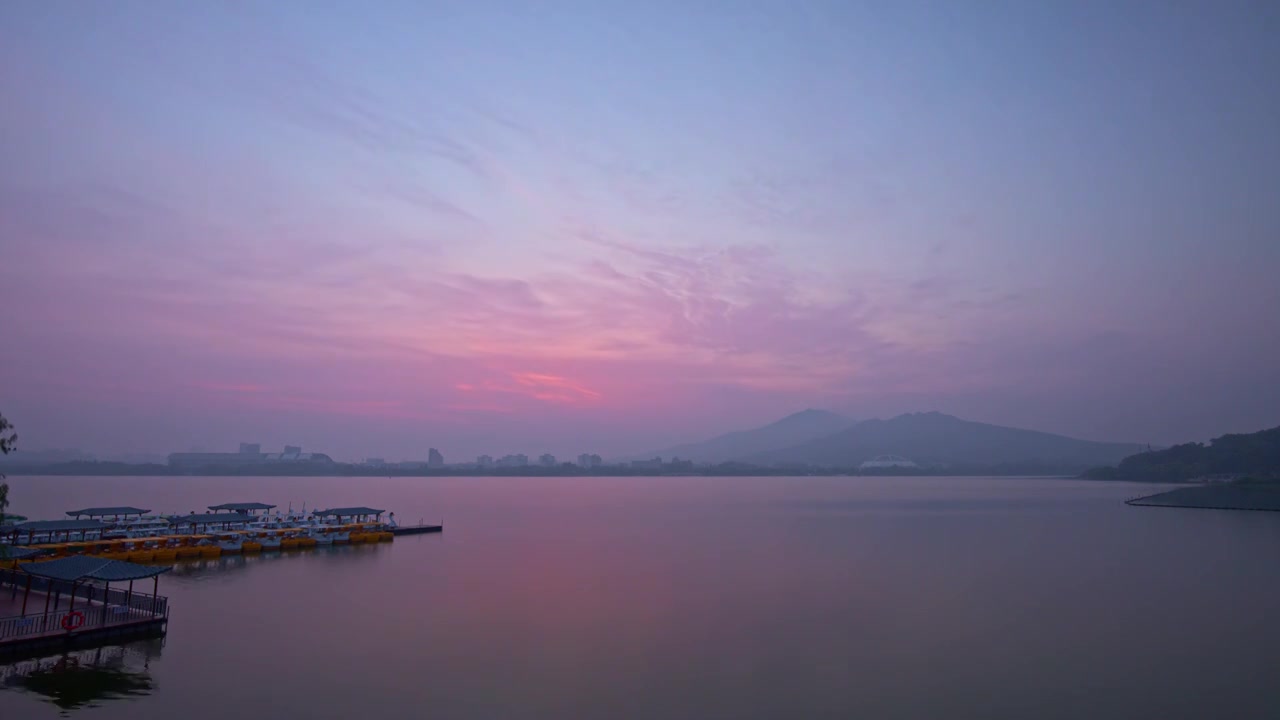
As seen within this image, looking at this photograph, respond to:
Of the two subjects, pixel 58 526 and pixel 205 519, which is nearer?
pixel 58 526

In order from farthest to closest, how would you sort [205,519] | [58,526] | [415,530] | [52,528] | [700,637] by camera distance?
[415,530], [205,519], [58,526], [52,528], [700,637]

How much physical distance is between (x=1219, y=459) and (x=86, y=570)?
12991 cm

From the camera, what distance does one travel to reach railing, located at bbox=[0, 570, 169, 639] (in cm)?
1316

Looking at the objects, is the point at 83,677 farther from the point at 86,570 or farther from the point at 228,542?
the point at 228,542

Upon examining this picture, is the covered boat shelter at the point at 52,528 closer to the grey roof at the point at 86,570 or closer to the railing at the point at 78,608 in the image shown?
the railing at the point at 78,608

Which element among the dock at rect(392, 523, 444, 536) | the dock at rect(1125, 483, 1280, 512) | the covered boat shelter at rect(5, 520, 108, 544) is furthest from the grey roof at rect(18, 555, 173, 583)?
the dock at rect(1125, 483, 1280, 512)

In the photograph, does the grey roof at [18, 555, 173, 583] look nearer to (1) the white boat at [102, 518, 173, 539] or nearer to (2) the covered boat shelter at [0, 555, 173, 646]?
(2) the covered boat shelter at [0, 555, 173, 646]

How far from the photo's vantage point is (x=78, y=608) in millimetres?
14930

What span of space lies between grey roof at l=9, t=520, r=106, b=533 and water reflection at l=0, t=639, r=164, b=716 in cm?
1507

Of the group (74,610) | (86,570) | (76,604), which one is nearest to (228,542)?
(76,604)

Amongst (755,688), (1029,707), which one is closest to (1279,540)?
(1029,707)

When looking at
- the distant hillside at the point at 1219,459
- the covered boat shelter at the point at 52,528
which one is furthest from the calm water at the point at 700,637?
the distant hillside at the point at 1219,459

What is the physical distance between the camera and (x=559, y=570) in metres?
25.8

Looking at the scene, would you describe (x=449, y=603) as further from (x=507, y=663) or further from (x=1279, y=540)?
(x=1279, y=540)
